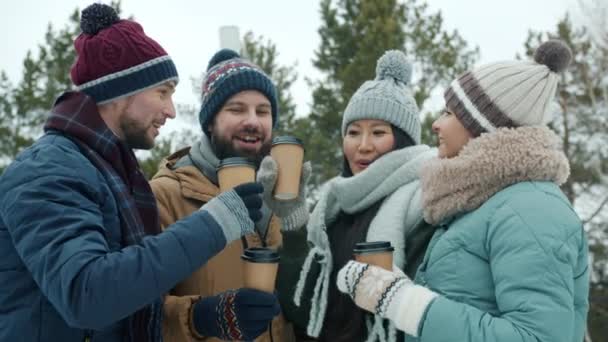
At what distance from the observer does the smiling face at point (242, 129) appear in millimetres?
3432

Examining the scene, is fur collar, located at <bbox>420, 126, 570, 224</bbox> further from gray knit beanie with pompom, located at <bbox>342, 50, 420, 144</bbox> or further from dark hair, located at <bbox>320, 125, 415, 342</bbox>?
gray knit beanie with pompom, located at <bbox>342, 50, 420, 144</bbox>

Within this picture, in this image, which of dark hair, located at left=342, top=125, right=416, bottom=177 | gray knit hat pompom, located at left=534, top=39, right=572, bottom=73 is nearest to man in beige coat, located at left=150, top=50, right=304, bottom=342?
dark hair, located at left=342, top=125, right=416, bottom=177

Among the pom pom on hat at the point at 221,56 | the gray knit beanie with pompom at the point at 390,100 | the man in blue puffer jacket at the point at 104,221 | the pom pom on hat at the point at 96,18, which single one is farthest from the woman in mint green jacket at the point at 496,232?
the pom pom on hat at the point at 221,56

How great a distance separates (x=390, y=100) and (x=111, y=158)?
1483 mm

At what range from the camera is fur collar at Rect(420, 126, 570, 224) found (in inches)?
90.3

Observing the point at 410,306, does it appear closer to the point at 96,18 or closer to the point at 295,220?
the point at 295,220

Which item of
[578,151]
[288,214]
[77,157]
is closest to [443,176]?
[288,214]

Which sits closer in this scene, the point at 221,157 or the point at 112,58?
the point at 112,58

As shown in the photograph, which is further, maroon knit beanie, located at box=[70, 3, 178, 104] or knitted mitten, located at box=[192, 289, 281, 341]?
knitted mitten, located at box=[192, 289, 281, 341]

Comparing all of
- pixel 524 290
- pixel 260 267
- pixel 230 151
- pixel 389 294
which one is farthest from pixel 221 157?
pixel 524 290

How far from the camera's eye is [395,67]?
138 inches

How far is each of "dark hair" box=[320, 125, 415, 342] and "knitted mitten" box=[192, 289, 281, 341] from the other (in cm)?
44

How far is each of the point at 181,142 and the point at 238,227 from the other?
1603 centimetres

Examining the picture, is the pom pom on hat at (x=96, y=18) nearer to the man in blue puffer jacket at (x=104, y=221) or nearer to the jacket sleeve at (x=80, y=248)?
the man in blue puffer jacket at (x=104, y=221)
